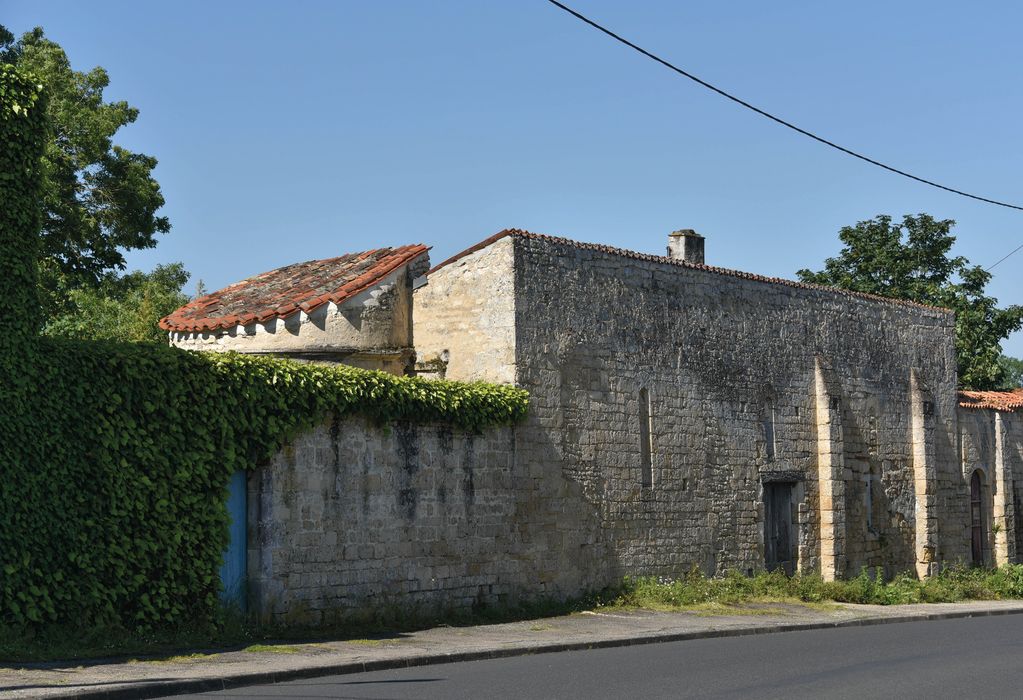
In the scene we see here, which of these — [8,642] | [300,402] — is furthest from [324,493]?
[8,642]

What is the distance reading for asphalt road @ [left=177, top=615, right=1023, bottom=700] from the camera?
10.4 m

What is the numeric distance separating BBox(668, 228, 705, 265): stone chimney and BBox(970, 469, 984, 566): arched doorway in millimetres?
9194

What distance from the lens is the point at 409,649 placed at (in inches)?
526

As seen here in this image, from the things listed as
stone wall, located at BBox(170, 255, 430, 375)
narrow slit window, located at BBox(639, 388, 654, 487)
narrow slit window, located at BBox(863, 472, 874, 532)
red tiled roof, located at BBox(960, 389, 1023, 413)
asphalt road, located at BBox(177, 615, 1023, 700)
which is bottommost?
asphalt road, located at BBox(177, 615, 1023, 700)

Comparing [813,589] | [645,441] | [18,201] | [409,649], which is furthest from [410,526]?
[813,589]

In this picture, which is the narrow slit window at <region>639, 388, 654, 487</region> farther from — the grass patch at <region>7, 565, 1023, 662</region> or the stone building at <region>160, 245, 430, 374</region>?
the stone building at <region>160, 245, 430, 374</region>

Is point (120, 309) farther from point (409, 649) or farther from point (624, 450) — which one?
point (409, 649)

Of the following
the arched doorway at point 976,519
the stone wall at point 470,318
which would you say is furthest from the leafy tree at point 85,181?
the arched doorway at point 976,519

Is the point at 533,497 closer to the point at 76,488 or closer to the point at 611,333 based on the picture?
the point at 611,333

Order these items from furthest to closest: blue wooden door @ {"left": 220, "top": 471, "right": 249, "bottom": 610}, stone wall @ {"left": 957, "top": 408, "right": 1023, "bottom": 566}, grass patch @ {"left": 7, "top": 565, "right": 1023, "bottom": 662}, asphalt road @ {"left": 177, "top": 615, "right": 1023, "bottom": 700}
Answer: stone wall @ {"left": 957, "top": 408, "right": 1023, "bottom": 566}, blue wooden door @ {"left": 220, "top": 471, "right": 249, "bottom": 610}, grass patch @ {"left": 7, "top": 565, "right": 1023, "bottom": 662}, asphalt road @ {"left": 177, "top": 615, "right": 1023, "bottom": 700}

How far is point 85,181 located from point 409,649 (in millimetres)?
18138

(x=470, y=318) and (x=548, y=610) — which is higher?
(x=470, y=318)

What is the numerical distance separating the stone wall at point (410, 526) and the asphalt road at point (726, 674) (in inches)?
111

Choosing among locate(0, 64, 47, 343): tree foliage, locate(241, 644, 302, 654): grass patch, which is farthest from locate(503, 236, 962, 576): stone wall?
locate(0, 64, 47, 343): tree foliage
